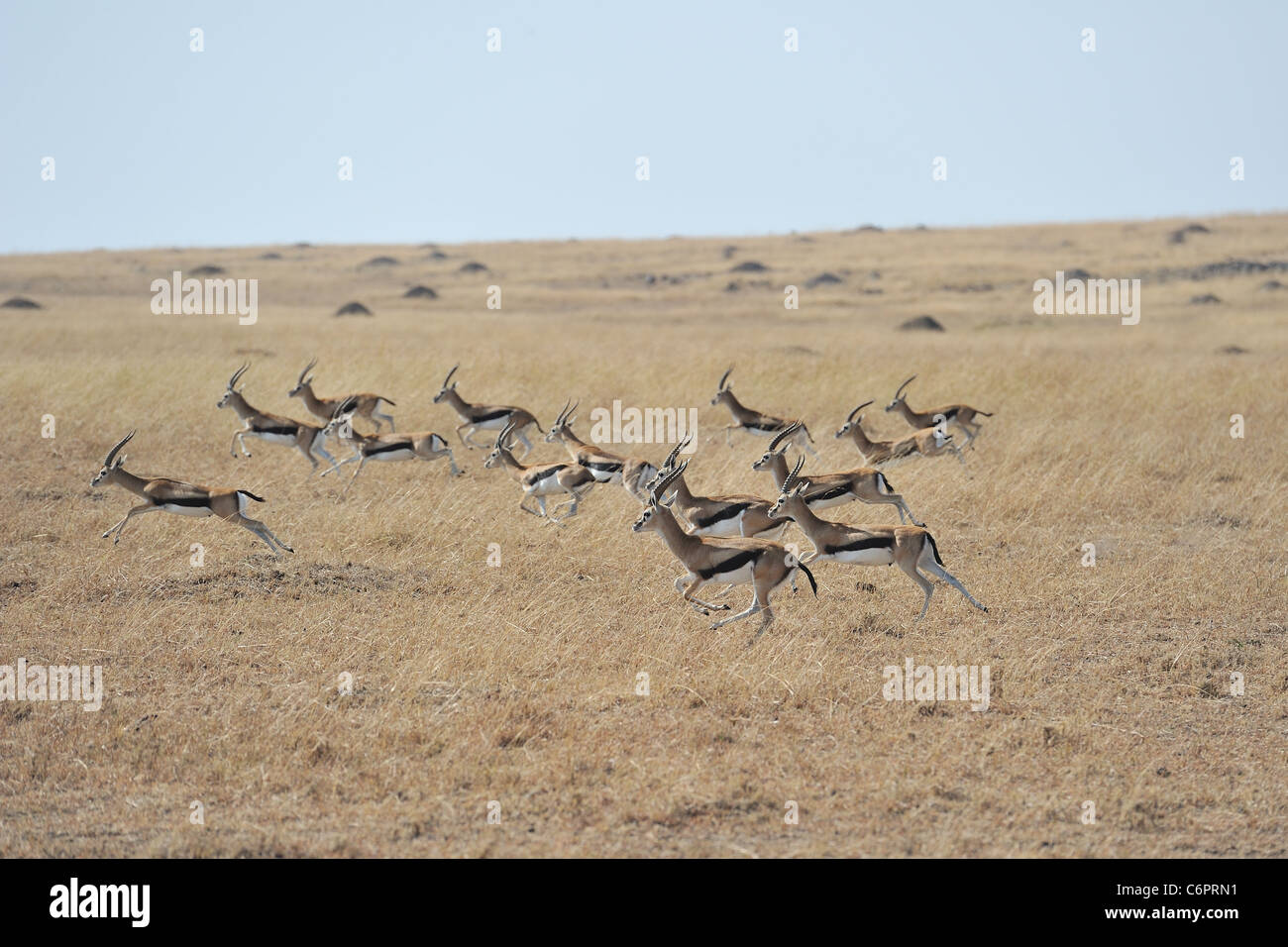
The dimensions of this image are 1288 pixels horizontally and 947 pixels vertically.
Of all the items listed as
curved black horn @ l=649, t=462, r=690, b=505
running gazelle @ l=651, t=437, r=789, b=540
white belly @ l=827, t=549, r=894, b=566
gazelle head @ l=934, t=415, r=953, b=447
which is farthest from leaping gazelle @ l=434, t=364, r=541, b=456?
white belly @ l=827, t=549, r=894, b=566

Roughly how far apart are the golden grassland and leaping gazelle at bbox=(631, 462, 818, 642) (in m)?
0.29

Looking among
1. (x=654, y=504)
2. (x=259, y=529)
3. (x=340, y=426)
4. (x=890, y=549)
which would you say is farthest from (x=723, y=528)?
(x=340, y=426)

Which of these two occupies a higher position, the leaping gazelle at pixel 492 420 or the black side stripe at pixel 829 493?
the leaping gazelle at pixel 492 420

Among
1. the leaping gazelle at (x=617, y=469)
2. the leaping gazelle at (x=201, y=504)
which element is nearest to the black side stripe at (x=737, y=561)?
the leaping gazelle at (x=617, y=469)

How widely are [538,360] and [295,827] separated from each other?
54.9ft

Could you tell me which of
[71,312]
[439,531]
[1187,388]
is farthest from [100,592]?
[71,312]

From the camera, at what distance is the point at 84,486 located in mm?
12617

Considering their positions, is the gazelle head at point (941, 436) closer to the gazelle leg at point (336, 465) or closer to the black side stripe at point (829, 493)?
the black side stripe at point (829, 493)

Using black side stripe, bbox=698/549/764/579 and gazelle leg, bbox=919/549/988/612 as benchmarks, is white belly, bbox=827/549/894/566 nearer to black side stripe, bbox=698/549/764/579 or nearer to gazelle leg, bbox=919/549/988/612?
gazelle leg, bbox=919/549/988/612

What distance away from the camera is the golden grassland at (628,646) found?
5547 mm

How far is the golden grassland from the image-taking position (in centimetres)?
555

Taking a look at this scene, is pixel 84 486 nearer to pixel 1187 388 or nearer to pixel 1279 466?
pixel 1279 466

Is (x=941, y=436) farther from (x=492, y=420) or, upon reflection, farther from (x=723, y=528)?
(x=492, y=420)

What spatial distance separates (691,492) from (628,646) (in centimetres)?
437
